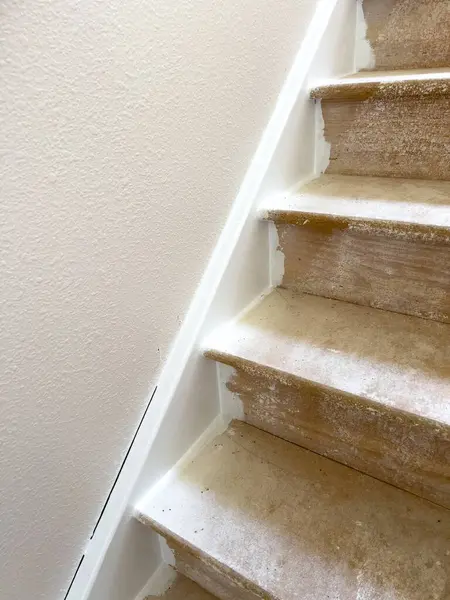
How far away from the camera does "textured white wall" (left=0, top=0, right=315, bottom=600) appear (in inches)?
19.0

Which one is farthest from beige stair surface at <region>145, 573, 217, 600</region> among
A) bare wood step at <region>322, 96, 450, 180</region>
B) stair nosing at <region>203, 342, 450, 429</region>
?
bare wood step at <region>322, 96, 450, 180</region>

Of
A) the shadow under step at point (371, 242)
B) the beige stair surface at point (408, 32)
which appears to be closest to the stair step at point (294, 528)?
the shadow under step at point (371, 242)

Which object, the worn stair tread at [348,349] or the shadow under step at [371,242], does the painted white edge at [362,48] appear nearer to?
the shadow under step at [371,242]

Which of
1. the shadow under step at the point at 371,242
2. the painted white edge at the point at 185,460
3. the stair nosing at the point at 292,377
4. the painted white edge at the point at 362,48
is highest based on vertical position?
the painted white edge at the point at 362,48

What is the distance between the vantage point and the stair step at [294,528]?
65 cm

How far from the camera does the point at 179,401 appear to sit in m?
0.83

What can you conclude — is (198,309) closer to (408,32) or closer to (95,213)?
(95,213)

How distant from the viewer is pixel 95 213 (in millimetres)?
578

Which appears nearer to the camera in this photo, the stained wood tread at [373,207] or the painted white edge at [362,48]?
the stained wood tread at [373,207]

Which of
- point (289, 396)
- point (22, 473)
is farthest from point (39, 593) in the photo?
point (289, 396)

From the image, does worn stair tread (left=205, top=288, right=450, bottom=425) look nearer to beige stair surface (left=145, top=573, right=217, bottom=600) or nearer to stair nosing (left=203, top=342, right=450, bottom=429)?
stair nosing (left=203, top=342, right=450, bottom=429)

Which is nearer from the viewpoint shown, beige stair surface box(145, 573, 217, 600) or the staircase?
the staircase

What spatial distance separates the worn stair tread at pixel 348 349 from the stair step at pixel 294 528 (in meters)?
0.21

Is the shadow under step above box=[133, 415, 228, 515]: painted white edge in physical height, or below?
above
